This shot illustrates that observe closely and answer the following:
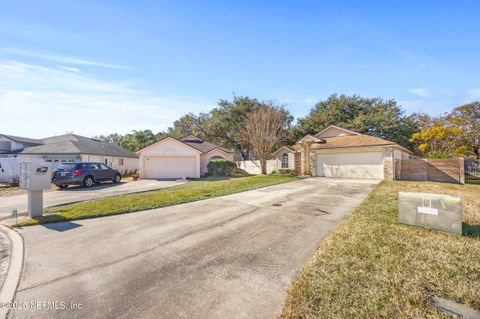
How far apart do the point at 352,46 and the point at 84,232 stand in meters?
13.2

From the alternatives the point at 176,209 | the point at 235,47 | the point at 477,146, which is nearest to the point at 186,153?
the point at 235,47

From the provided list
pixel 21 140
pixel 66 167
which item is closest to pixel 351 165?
pixel 66 167

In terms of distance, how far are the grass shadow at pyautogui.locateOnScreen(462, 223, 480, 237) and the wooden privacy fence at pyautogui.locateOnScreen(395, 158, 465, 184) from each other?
12618 mm

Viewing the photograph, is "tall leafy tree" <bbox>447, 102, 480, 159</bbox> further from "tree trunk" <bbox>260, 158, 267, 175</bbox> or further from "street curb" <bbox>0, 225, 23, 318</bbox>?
"street curb" <bbox>0, 225, 23, 318</bbox>

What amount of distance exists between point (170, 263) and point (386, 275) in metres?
3.16

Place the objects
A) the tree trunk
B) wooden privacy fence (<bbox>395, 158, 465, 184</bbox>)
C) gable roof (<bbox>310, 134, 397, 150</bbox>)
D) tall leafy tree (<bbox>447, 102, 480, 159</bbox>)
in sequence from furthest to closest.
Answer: the tree trunk
tall leafy tree (<bbox>447, 102, 480, 159</bbox>)
gable roof (<bbox>310, 134, 397, 150</bbox>)
wooden privacy fence (<bbox>395, 158, 465, 184</bbox>)

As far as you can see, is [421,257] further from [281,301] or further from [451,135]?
[451,135]

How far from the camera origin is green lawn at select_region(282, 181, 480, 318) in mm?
2346

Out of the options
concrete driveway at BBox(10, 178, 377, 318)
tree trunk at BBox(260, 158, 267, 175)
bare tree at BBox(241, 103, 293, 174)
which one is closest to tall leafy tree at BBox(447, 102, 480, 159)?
bare tree at BBox(241, 103, 293, 174)

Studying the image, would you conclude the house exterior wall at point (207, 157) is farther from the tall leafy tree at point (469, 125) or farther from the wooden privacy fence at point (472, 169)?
the tall leafy tree at point (469, 125)

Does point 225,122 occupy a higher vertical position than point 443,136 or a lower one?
higher

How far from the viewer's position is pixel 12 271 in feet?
10.9

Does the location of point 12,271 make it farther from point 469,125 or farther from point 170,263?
point 469,125

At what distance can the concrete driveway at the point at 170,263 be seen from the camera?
2.51 metres
